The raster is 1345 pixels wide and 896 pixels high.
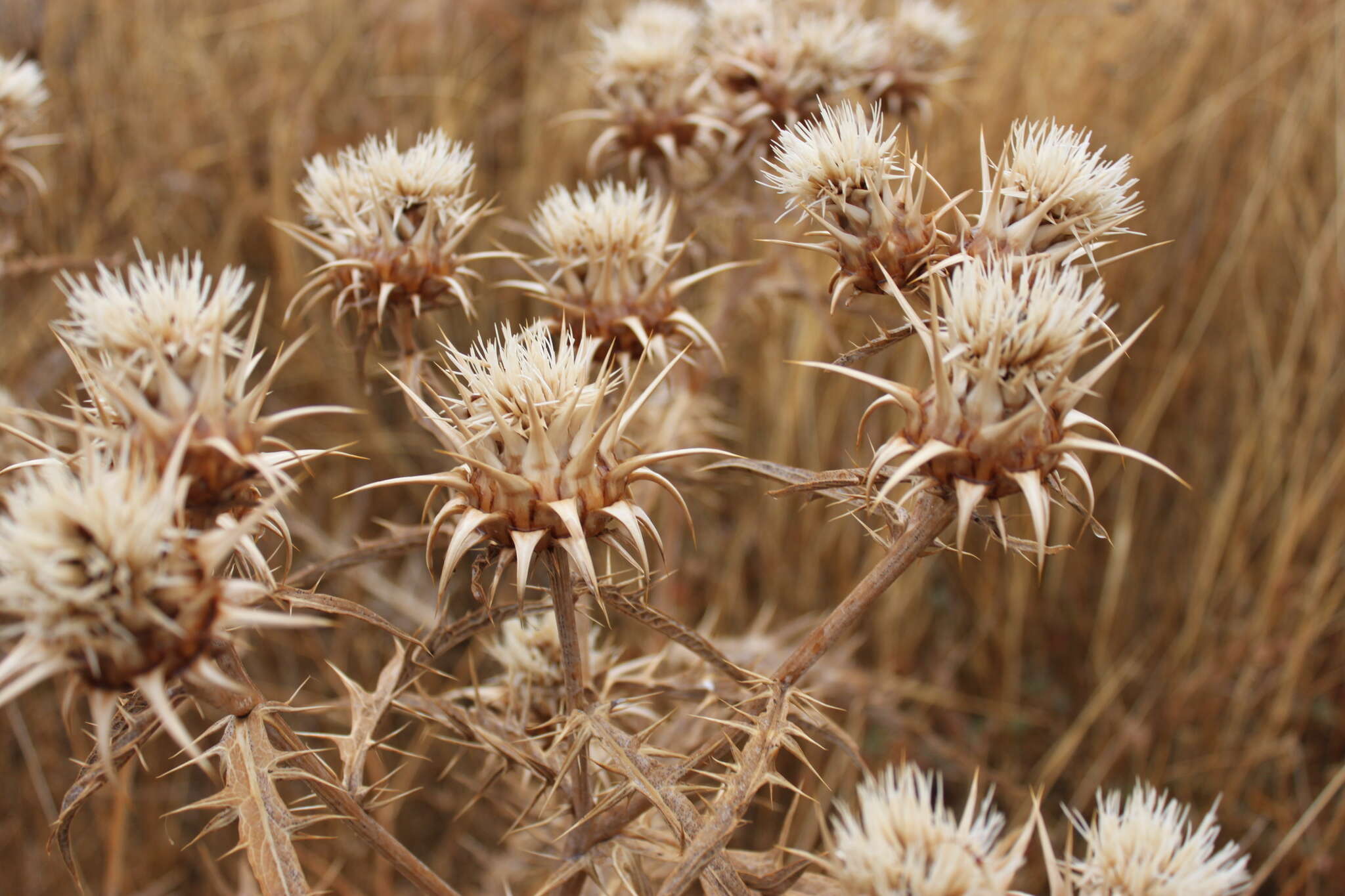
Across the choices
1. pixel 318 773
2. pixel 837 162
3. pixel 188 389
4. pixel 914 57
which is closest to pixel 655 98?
pixel 914 57

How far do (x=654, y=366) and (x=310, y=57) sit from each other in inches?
151

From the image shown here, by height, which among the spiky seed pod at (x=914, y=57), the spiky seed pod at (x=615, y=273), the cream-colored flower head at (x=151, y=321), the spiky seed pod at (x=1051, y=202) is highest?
the spiky seed pod at (x=914, y=57)

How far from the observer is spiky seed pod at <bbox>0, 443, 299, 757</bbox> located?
4.00ft

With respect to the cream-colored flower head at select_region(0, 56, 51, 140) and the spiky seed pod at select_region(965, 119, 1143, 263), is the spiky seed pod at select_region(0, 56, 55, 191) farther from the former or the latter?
the spiky seed pod at select_region(965, 119, 1143, 263)

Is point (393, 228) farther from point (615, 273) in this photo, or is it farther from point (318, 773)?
point (318, 773)

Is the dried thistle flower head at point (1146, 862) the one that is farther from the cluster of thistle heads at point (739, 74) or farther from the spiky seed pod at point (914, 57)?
the spiky seed pod at point (914, 57)

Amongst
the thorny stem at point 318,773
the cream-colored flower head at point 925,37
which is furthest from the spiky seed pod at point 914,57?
the thorny stem at point 318,773

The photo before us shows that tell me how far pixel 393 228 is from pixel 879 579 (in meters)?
1.26

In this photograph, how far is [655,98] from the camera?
296 centimetres

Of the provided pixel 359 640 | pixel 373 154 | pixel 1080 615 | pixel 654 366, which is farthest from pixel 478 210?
pixel 1080 615

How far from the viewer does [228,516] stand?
161 centimetres

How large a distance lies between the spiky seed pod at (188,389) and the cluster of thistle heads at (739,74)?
152 cm

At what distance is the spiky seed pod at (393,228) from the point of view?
214 centimetres

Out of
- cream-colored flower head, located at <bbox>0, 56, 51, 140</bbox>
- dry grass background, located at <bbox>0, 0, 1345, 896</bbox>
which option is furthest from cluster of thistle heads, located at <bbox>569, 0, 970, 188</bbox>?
cream-colored flower head, located at <bbox>0, 56, 51, 140</bbox>
